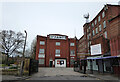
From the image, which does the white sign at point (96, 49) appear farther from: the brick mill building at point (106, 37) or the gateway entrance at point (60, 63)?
the gateway entrance at point (60, 63)

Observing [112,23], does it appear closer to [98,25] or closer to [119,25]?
[119,25]

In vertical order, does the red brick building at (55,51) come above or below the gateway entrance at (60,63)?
above

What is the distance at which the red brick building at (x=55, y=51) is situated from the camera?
4078cm

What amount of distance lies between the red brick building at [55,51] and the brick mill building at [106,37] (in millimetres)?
10410

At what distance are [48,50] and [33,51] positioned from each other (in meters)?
15.1

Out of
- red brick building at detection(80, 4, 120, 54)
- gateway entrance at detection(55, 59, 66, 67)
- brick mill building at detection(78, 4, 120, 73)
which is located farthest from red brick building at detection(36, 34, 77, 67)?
red brick building at detection(80, 4, 120, 54)

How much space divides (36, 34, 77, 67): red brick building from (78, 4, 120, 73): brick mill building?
34.2 feet

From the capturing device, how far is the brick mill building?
15.6m

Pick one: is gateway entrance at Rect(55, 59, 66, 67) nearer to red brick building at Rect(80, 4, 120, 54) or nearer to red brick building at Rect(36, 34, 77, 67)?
red brick building at Rect(36, 34, 77, 67)

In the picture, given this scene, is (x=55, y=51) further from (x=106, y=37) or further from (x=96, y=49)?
(x=96, y=49)

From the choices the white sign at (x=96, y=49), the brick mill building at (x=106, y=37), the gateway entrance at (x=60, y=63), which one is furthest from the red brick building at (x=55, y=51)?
the white sign at (x=96, y=49)

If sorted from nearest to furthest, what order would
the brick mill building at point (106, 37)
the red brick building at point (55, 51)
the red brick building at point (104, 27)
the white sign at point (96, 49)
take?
the brick mill building at point (106, 37) → the white sign at point (96, 49) → the red brick building at point (104, 27) → the red brick building at point (55, 51)

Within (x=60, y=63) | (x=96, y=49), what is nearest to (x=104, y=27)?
(x=96, y=49)

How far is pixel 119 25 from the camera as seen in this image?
1638cm
